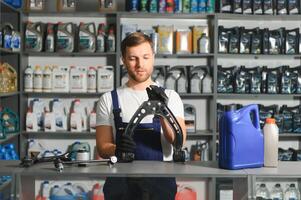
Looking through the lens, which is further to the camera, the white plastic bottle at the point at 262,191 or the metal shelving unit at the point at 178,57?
the metal shelving unit at the point at 178,57

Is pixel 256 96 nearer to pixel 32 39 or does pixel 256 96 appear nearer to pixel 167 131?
pixel 32 39

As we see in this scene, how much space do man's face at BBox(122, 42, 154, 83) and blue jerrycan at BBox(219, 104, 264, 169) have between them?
49 cm

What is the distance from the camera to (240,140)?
2248mm

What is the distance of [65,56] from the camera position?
5957 millimetres

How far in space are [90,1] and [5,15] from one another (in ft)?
3.24

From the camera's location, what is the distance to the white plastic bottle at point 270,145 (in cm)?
235

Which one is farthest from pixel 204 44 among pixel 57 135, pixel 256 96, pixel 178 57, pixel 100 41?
pixel 57 135

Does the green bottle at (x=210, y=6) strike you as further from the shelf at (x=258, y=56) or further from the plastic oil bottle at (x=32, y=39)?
the plastic oil bottle at (x=32, y=39)

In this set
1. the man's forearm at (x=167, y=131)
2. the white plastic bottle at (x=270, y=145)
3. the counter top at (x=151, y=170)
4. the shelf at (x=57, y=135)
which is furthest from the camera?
the shelf at (x=57, y=135)

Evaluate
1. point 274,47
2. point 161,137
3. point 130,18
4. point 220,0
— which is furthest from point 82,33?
point 161,137

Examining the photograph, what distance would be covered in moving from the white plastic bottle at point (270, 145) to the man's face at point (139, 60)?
634mm

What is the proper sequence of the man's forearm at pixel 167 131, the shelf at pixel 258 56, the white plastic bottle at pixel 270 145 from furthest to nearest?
the shelf at pixel 258 56 → the man's forearm at pixel 167 131 → the white plastic bottle at pixel 270 145

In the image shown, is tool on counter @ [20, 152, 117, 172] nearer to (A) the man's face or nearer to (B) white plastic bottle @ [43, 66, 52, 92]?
(A) the man's face

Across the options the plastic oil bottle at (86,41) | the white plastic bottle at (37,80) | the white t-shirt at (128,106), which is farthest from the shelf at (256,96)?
the white t-shirt at (128,106)
